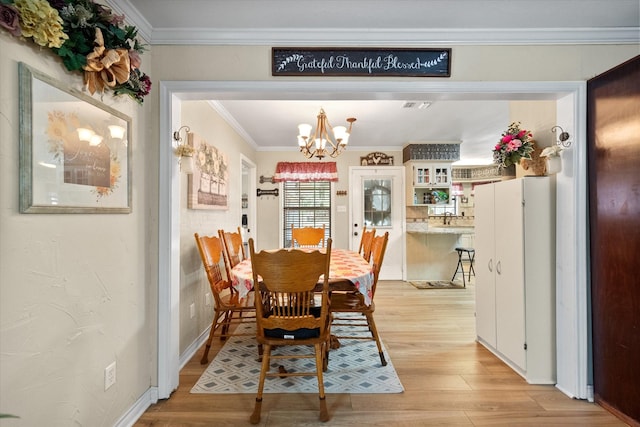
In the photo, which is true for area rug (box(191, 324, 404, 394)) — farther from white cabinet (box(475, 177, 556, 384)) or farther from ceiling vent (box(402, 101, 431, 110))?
ceiling vent (box(402, 101, 431, 110))

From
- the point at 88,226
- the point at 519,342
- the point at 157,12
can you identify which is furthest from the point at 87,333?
the point at 519,342

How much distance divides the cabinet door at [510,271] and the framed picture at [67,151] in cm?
261

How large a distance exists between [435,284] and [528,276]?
306 centimetres

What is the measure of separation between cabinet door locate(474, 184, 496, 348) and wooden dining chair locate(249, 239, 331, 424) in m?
1.62

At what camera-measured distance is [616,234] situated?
1.84 metres

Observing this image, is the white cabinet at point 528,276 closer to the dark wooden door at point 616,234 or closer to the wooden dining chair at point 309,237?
the dark wooden door at point 616,234

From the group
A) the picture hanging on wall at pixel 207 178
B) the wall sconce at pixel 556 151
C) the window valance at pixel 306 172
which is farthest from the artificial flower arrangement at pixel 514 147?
the window valance at pixel 306 172

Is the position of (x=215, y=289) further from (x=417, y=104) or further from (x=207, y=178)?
(x=417, y=104)

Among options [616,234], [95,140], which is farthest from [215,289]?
[616,234]

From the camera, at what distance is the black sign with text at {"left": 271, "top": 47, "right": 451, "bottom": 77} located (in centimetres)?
205

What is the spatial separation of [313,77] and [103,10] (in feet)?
3.76

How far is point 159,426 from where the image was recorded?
1770 mm

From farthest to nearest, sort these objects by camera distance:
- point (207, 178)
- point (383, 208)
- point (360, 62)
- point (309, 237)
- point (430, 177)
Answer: point (383, 208), point (430, 177), point (309, 237), point (207, 178), point (360, 62)

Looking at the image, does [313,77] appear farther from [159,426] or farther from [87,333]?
[159,426]
